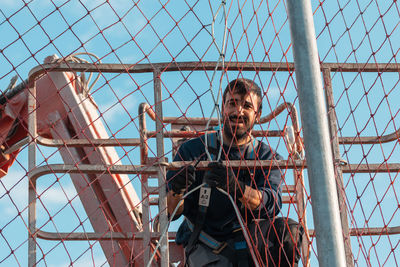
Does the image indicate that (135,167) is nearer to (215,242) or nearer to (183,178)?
(183,178)

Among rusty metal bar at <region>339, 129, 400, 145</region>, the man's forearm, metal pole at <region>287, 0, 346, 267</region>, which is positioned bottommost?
metal pole at <region>287, 0, 346, 267</region>

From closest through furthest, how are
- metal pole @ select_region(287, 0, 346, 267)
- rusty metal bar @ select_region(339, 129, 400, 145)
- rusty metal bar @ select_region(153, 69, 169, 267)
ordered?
metal pole @ select_region(287, 0, 346, 267)
rusty metal bar @ select_region(153, 69, 169, 267)
rusty metal bar @ select_region(339, 129, 400, 145)

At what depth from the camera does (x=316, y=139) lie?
3.33 metres

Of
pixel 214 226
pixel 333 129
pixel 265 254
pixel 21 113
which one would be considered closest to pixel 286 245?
pixel 265 254

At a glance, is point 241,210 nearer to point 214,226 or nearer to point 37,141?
point 214,226

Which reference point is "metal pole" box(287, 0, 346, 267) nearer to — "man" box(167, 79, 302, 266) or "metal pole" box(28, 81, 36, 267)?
"man" box(167, 79, 302, 266)

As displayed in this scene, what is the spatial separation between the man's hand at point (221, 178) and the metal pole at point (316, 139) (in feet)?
5.29

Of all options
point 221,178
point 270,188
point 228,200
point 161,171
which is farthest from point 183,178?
point 270,188

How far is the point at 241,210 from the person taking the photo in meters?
5.19

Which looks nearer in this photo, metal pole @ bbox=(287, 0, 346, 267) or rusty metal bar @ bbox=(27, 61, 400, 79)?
metal pole @ bbox=(287, 0, 346, 267)

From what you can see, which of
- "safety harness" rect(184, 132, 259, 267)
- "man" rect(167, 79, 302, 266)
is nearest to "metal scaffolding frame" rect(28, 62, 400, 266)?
"man" rect(167, 79, 302, 266)

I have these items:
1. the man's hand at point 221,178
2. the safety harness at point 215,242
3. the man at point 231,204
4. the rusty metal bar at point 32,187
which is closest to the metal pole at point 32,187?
the rusty metal bar at point 32,187

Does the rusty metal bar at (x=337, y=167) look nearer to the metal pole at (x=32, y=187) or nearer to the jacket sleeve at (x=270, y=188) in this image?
the jacket sleeve at (x=270, y=188)

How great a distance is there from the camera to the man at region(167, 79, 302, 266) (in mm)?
4980
